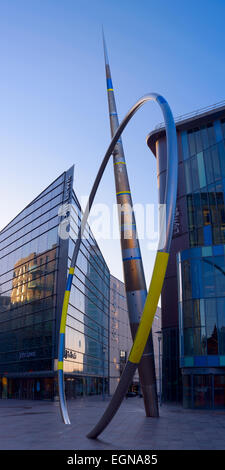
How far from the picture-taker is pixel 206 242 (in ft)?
132

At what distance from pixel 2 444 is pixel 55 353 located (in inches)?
1375

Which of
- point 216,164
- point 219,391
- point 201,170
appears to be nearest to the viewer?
point 219,391

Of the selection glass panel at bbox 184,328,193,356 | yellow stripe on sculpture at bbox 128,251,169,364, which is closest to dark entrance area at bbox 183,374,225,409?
glass panel at bbox 184,328,193,356

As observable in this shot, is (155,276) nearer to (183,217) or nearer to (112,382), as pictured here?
(183,217)

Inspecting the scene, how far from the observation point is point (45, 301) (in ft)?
173

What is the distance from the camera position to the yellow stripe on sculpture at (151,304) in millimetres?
12578

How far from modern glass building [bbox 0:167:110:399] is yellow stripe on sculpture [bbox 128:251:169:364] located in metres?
37.0

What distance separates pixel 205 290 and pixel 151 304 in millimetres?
22763

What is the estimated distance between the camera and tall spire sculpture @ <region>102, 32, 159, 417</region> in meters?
22.7

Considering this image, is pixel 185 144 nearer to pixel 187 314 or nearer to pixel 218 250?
pixel 218 250

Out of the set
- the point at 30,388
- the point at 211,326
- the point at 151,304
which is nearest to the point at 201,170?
the point at 211,326

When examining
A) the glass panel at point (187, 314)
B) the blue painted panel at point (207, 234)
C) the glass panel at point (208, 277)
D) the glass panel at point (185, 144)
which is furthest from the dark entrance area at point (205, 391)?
the glass panel at point (185, 144)

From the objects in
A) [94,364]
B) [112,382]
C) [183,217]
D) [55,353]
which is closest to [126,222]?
[183,217]

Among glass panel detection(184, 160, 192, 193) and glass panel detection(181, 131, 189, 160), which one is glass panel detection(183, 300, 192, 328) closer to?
glass panel detection(184, 160, 192, 193)
